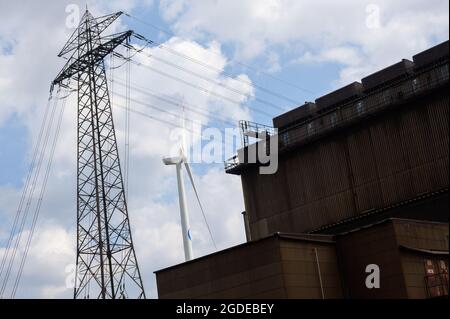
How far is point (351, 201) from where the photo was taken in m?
51.6

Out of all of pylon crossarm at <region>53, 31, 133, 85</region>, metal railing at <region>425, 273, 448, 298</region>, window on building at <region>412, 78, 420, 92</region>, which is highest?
pylon crossarm at <region>53, 31, 133, 85</region>

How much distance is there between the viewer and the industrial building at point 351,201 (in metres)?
37.8

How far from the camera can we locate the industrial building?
124 feet

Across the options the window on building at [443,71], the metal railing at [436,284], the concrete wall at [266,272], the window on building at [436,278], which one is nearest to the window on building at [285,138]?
the window on building at [443,71]

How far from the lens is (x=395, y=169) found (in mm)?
49562

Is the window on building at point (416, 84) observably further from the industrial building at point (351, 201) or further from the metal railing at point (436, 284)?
the metal railing at point (436, 284)

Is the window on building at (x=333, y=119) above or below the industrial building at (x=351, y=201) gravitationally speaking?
above

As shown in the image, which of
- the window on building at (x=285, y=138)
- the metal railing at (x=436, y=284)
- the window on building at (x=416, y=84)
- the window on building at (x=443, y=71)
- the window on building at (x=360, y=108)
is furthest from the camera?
the window on building at (x=285, y=138)

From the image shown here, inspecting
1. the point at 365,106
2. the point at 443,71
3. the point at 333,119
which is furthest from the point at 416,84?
the point at 333,119

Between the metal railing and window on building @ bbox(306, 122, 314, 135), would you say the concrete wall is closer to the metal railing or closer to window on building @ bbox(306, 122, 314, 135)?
the metal railing

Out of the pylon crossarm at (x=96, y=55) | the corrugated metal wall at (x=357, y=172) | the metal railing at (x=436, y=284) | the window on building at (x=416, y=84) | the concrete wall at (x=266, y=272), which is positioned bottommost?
the metal railing at (x=436, y=284)

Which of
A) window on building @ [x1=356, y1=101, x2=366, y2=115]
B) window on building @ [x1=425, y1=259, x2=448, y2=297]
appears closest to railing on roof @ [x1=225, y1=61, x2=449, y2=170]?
window on building @ [x1=356, y1=101, x2=366, y2=115]
